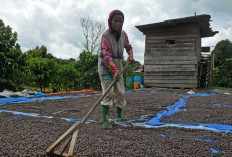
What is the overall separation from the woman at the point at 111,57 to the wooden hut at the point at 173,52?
24.1 ft

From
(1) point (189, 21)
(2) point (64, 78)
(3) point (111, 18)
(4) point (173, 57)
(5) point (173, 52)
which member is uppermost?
(1) point (189, 21)

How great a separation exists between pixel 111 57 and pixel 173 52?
→ 8.06 m

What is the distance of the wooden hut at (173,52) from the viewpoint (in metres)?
9.41

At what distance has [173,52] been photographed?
9.81 m

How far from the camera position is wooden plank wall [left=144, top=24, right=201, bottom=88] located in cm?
944

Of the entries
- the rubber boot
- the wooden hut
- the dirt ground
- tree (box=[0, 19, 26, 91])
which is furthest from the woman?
the wooden hut

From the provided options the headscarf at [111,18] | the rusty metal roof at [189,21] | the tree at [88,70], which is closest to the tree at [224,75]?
the rusty metal roof at [189,21]

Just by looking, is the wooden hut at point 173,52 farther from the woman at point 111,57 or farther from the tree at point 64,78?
the woman at point 111,57

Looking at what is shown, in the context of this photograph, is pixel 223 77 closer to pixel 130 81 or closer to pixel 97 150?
pixel 130 81

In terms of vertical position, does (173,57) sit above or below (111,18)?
above

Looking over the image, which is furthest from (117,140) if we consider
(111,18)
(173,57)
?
(173,57)

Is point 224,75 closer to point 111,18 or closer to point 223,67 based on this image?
point 223,67

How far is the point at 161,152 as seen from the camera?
1525 millimetres

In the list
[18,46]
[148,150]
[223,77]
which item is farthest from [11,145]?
[223,77]
